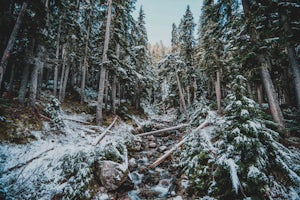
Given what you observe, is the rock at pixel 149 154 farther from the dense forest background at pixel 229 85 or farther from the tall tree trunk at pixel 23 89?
the tall tree trunk at pixel 23 89

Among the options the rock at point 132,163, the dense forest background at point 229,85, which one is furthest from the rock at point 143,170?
the dense forest background at point 229,85

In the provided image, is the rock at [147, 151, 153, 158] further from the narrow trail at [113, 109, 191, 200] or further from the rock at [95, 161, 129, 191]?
the rock at [95, 161, 129, 191]

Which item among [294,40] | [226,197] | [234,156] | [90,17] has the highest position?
[90,17]

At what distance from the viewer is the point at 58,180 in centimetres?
487

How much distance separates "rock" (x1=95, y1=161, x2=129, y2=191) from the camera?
527 centimetres

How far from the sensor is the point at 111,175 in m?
5.39

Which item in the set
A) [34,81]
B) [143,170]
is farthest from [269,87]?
[34,81]

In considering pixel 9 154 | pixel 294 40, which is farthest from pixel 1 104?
pixel 294 40

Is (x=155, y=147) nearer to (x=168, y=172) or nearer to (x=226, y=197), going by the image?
(x=168, y=172)

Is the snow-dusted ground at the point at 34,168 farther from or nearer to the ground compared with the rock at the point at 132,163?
farther from the ground

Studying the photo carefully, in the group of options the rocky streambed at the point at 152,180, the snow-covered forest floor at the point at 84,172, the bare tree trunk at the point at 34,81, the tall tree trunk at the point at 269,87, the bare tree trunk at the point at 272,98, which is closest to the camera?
the snow-covered forest floor at the point at 84,172

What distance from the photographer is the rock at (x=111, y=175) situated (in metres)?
5.27

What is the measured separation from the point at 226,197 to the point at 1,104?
10.0 meters

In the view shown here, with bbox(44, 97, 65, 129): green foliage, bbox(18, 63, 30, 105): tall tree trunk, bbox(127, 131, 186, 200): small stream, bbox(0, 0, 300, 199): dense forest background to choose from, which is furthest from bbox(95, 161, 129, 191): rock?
bbox(18, 63, 30, 105): tall tree trunk
